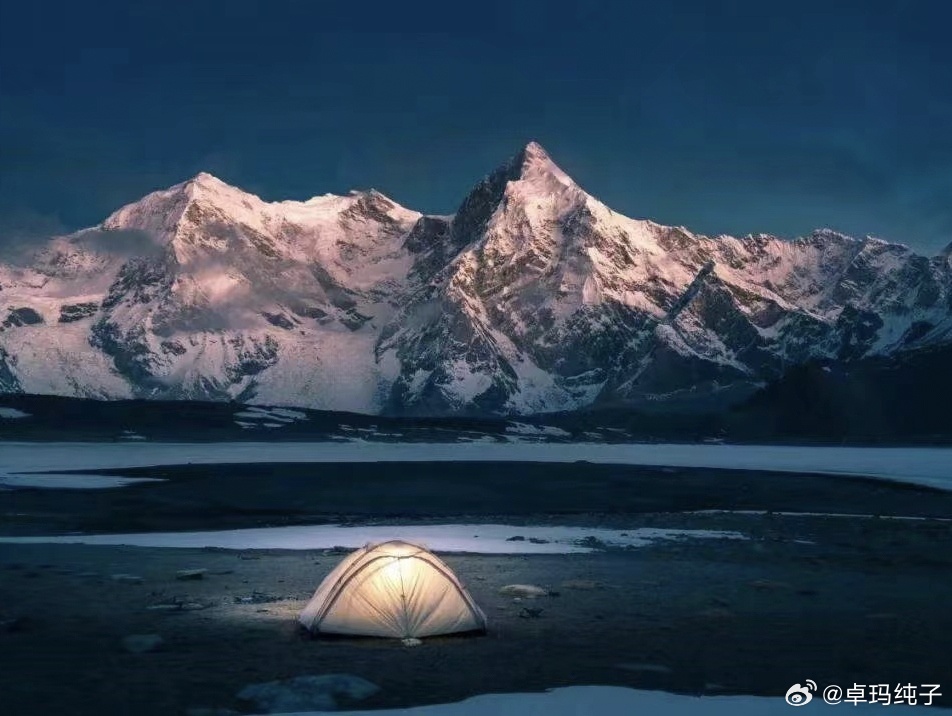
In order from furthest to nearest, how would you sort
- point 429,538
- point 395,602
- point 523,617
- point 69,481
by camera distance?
point 69,481, point 429,538, point 523,617, point 395,602

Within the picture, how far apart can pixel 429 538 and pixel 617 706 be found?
26705 mm

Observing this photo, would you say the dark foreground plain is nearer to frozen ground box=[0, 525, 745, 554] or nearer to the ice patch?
frozen ground box=[0, 525, 745, 554]

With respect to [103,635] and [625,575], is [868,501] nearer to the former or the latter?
[625,575]

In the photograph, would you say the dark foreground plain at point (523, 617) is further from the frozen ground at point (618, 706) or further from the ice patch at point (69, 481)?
the ice patch at point (69, 481)

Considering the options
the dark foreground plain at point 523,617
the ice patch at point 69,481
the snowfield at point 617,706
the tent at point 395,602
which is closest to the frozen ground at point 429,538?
the dark foreground plain at point 523,617

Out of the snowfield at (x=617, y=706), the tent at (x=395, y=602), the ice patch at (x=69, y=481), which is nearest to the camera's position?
the snowfield at (x=617, y=706)

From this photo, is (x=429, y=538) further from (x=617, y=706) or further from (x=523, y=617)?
(x=617, y=706)

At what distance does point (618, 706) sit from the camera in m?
19.7

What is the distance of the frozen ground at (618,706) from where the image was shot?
19.2 m

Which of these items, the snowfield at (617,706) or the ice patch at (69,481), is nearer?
the snowfield at (617,706)

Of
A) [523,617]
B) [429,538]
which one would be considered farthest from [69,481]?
[523,617]

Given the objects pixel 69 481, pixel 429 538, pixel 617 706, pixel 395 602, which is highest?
pixel 69 481

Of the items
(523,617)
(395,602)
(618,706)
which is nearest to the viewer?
(618,706)

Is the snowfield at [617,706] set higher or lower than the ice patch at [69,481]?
lower
